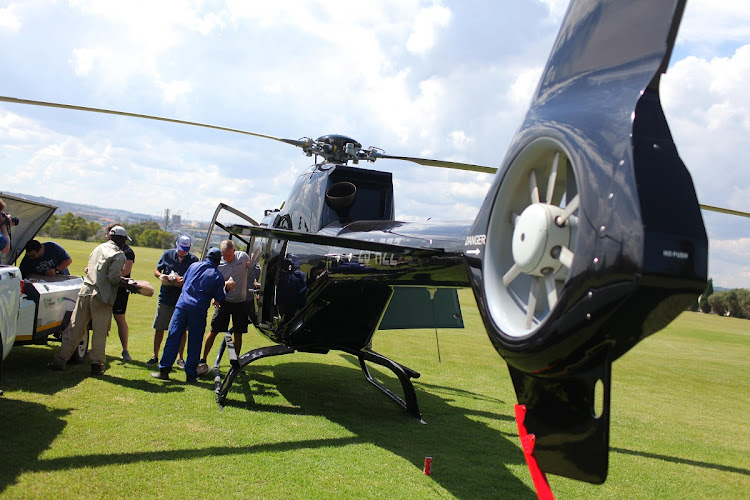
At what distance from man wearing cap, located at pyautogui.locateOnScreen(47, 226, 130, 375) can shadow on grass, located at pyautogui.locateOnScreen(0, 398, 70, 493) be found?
1.32 metres

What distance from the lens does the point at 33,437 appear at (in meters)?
4.30

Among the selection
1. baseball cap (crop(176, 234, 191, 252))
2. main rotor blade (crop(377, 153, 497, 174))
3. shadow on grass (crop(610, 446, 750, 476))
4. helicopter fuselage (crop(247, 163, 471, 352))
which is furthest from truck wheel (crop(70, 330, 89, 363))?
shadow on grass (crop(610, 446, 750, 476))

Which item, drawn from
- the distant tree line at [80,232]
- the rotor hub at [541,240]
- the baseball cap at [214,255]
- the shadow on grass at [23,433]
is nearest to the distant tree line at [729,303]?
the baseball cap at [214,255]

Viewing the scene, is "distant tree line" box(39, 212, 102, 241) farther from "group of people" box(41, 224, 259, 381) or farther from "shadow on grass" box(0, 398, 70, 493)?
"shadow on grass" box(0, 398, 70, 493)

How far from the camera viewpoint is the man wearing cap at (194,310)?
646 cm

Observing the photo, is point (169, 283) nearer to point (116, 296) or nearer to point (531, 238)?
point (116, 296)

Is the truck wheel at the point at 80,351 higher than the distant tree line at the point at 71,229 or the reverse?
the reverse

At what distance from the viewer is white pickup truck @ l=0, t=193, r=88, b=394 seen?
4.56m

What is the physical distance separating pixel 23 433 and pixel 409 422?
379 cm

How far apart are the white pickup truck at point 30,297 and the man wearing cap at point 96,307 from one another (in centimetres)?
22

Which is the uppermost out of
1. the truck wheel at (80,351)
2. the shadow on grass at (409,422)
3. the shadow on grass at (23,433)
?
the truck wheel at (80,351)

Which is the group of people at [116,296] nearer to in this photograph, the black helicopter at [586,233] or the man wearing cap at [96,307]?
the man wearing cap at [96,307]

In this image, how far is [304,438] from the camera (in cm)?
511

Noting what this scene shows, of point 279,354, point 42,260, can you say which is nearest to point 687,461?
point 279,354
